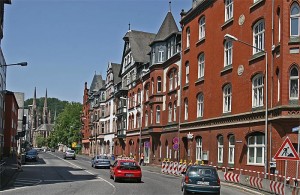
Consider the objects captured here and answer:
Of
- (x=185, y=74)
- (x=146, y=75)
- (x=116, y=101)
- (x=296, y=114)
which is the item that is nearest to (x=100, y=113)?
(x=116, y=101)

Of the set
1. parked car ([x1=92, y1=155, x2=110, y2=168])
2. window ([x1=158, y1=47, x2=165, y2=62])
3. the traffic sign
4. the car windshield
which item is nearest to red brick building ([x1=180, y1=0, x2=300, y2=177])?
the car windshield

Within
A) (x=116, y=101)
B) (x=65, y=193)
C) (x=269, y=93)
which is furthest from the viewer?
(x=116, y=101)

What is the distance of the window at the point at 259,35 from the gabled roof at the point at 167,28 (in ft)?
75.2

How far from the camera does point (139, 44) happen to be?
69.1 m

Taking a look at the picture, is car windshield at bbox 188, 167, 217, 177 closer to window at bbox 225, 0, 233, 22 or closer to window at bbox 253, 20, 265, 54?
window at bbox 253, 20, 265, 54

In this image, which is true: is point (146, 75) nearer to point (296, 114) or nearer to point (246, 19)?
point (246, 19)

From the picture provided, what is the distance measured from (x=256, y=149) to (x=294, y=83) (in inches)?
211

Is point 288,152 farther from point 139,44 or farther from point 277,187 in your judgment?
point 139,44

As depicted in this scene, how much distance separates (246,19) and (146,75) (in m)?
28.0

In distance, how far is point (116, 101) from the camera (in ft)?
257

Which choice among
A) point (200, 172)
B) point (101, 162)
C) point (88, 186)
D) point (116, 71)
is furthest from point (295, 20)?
point (116, 71)

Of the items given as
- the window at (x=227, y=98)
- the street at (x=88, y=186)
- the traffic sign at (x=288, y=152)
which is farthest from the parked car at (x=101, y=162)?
the traffic sign at (x=288, y=152)

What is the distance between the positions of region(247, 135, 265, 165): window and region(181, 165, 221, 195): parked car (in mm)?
9623

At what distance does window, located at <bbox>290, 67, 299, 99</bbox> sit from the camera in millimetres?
26223
